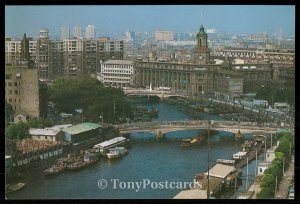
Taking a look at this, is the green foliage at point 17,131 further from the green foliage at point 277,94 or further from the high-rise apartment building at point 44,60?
the green foliage at point 277,94

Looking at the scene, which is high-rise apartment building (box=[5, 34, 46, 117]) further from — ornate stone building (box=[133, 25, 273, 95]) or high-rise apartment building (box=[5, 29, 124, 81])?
ornate stone building (box=[133, 25, 273, 95])

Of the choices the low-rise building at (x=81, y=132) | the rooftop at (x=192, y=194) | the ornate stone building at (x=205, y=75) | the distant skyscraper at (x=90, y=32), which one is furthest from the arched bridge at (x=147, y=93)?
the rooftop at (x=192, y=194)

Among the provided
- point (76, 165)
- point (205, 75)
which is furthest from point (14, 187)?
point (205, 75)

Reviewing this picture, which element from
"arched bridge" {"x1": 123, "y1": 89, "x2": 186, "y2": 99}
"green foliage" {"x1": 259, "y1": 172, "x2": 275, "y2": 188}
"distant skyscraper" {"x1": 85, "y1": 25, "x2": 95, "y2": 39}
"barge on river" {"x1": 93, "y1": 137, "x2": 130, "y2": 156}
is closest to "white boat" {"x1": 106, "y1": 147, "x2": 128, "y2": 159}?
"barge on river" {"x1": 93, "y1": 137, "x2": 130, "y2": 156}

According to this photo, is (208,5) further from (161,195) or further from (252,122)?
(161,195)

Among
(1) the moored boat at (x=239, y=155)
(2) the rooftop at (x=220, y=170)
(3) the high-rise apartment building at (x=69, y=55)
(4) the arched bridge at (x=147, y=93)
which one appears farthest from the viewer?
(4) the arched bridge at (x=147, y=93)
